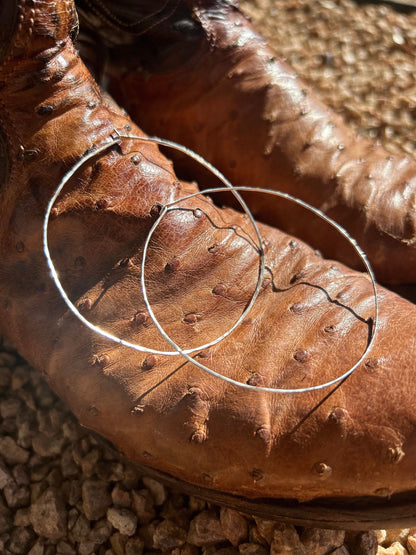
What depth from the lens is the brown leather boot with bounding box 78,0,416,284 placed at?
1190 millimetres

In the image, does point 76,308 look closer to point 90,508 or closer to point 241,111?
point 90,508

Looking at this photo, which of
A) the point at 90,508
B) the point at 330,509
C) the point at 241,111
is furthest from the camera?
the point at 241,111

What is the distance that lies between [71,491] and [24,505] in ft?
0.27

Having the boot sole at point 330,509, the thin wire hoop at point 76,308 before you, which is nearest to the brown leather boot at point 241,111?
the thin wire hoop at point 76,308

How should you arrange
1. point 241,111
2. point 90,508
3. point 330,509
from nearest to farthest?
point 330,509 < point 90,508 < point 241,111

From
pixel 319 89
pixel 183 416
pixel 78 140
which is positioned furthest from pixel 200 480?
pixel 319 89

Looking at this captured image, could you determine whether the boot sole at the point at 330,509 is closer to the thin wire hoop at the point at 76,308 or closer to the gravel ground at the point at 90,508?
the gravel ground at the point at 90,508

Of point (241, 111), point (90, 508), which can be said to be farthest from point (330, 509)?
point (241, 111)

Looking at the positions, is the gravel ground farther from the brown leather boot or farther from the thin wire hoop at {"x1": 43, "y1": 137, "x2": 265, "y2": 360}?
the brown leather boot

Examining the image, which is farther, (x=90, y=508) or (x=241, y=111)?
(x=241, y=111)

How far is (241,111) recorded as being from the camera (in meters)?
1.26

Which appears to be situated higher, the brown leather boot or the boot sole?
the brown leather boot

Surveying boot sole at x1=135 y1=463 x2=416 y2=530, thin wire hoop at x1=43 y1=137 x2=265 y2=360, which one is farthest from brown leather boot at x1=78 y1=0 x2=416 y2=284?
boot sole at x1=135 y1=463 x2=416 y2=530

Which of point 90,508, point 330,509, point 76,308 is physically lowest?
point 90,508
